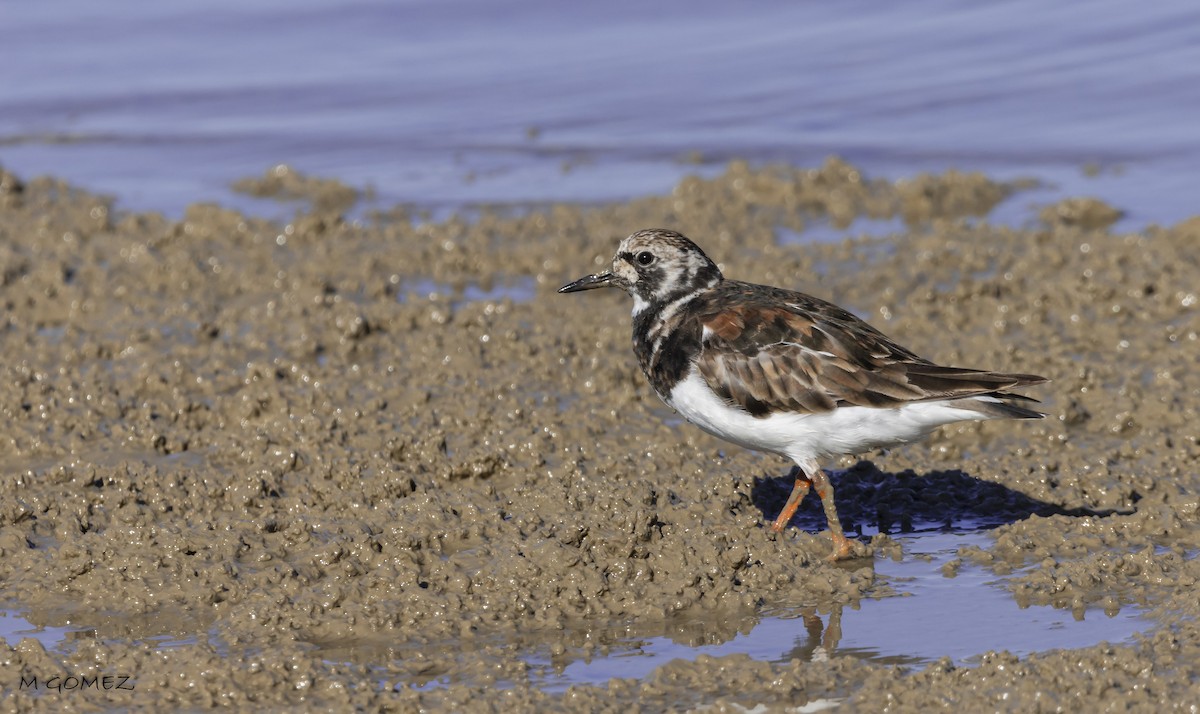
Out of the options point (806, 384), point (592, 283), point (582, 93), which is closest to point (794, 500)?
point (806, 384)

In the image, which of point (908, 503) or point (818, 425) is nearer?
point (818, 425)

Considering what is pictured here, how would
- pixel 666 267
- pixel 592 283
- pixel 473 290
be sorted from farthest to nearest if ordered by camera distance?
1. pixel 473 290
2. pixel 592 283
3. pixel 666 267

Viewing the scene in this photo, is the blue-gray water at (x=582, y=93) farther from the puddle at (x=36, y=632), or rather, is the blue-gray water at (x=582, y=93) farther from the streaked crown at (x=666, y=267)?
the puddle at (x=36, y=632)

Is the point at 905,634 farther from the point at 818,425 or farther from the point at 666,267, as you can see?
the point at 666,267

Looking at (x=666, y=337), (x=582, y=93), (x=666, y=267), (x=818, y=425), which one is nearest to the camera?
(x=818, y=425)

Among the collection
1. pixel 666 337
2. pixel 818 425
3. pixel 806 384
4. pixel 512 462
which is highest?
pixel 666 337

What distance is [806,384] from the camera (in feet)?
22.8

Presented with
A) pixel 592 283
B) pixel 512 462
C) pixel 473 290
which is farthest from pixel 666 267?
pixel 473 290

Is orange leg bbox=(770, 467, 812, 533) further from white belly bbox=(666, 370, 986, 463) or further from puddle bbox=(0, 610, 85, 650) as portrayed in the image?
puddle bbox=(0, 610, 85, 650)

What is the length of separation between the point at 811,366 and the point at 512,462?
175 centimetres

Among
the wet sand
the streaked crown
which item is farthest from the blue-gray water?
the streaked crown

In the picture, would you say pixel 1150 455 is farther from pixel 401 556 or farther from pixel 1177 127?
pixel 1177 127

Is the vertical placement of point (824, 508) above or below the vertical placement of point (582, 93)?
below

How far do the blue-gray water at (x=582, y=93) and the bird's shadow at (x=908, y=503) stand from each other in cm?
466
